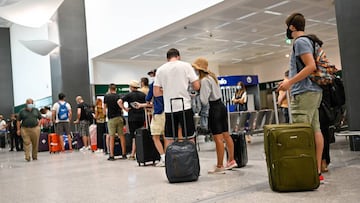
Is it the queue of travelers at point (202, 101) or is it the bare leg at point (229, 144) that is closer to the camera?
the queue of travelers at point (202, 101)

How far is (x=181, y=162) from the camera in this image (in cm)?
372

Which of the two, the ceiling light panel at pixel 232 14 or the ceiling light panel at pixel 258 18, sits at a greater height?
the ceiling light panel at pixel 258 18

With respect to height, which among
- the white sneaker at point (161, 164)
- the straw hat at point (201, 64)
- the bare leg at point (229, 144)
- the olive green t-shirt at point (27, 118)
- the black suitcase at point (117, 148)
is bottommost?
the white sneaker at point (161, 164)

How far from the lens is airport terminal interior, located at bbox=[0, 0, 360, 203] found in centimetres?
359

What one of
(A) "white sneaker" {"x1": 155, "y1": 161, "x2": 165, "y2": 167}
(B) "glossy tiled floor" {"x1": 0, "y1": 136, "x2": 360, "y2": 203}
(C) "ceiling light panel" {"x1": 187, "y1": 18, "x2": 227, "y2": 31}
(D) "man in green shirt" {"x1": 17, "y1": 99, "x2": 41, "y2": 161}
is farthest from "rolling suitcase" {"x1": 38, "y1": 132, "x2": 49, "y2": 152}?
(A) "white sneaker" {"x1": 155, "y1": 161, "x2": 165, "y2": 167}

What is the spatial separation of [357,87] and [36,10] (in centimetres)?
973

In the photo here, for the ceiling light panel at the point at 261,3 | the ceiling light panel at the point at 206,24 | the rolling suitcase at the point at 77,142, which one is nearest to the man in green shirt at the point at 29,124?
the rolling suitcase at the point at 77,142

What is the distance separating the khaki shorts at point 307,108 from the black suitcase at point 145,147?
282cm

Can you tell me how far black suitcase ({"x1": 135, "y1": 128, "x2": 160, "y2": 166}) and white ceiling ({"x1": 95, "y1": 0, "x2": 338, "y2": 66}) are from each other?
15.1 ft

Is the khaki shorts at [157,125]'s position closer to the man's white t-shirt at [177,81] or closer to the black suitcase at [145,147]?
the black suitcase at [145,147]

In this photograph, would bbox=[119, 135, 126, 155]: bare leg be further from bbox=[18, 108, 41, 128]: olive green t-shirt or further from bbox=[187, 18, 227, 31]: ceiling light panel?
bbox=[187, 18, 227, 31]: ceiling light panel

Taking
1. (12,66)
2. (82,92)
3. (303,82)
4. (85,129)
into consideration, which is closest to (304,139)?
(303,82)

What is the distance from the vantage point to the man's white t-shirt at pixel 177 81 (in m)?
4.04

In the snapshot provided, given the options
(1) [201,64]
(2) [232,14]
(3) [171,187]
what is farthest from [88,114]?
(3) [171,187]
